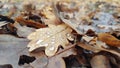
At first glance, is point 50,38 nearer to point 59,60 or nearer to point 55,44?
point 55,44

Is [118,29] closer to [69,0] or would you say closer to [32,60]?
[32,60]

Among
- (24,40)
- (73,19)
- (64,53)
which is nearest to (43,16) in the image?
(73,19)

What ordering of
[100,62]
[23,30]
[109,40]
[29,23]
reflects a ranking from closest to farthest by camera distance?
[100,62]
[109,40]
[23,30]
[29,23]

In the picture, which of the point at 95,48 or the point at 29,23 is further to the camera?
the point at 29,23

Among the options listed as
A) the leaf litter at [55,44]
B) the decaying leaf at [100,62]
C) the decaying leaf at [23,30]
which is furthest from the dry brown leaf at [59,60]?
the decaying leaf at [23,30]

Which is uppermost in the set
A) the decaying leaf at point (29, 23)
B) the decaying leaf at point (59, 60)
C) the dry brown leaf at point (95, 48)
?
the dry brown leaf at point (95, 48)

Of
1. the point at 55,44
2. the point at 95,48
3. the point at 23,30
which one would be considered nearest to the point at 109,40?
the point at 95,48

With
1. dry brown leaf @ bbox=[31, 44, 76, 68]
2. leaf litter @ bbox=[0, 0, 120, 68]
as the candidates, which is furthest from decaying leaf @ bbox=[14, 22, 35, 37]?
dry brown leaf @ bbox=[31, 44, 76, 68]

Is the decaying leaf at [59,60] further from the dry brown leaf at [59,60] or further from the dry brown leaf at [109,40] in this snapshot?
the dry brown leaf at [109,40]
